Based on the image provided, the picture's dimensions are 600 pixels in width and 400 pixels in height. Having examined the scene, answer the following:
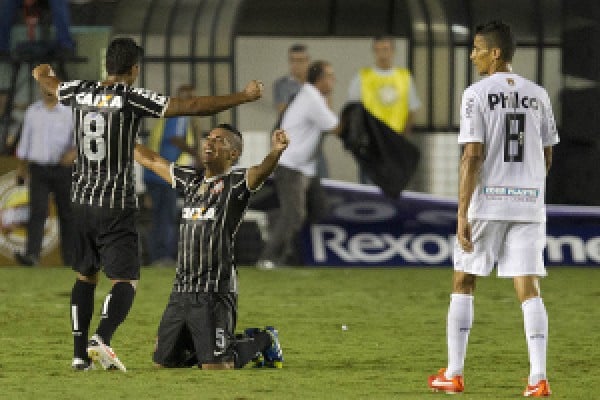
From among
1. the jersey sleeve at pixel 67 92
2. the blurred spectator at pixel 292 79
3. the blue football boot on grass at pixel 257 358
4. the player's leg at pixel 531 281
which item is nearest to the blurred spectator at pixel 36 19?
the blurred spectator at pixel 292 79

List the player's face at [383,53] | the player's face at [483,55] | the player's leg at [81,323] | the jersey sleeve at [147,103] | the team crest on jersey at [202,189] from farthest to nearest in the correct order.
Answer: the player's face at [383,53] < the team crest on jersey at [202,189] < the player's leg at [81,323] < the jersey sleeve at [147,103] < the player's face at [483,55]

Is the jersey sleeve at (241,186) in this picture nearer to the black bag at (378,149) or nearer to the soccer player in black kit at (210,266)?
the soccer player in black kit at (210,266)

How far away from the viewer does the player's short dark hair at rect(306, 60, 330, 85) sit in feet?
50.5

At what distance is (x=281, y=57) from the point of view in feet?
51.6

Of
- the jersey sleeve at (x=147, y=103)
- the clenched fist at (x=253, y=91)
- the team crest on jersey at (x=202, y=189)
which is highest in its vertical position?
the clenched fist at (x=253, y=91)

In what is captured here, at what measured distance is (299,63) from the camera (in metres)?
15.6

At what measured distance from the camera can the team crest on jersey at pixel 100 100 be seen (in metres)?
7.95

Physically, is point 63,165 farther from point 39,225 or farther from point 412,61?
point 412,61

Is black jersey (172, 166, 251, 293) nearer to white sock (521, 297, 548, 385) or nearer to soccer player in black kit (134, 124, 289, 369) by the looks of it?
soccer player in black kit (134, 124, 289, 369)

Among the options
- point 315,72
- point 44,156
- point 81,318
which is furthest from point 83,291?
point 315,72

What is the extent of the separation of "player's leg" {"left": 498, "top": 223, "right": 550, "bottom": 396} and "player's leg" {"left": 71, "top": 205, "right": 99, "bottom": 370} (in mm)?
2099

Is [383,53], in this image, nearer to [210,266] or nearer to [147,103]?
[210,266]

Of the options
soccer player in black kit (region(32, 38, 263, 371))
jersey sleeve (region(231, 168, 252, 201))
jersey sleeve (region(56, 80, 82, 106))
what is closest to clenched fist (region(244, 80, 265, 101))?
soccer player in black kit (region(32, 38, 263, 371))

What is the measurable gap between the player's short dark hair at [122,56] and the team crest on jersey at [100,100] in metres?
0.13
